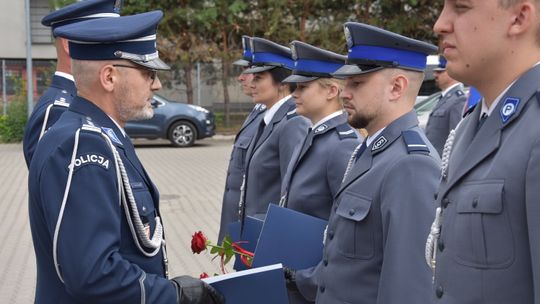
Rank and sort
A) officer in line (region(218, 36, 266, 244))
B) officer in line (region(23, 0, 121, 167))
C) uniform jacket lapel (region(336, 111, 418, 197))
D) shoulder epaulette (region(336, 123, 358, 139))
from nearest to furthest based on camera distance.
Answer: uniform jacket lapel (region(336, 111, 418, 197))
officer in line (region(23, 0, 121, 167))
shoulder epaulette (region(336, 123, 358, 139))
officer in line (region(218, 36, 266, 244))

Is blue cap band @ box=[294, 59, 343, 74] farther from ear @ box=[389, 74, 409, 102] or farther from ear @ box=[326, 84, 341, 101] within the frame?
ear @ box=[389, 74, 409, 102]

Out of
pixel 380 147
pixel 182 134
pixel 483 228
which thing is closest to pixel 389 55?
pixel 380 147

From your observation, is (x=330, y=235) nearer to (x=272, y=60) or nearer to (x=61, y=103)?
(x=61, y=103)

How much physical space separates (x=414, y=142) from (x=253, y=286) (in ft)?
2.58

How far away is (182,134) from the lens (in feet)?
62.5

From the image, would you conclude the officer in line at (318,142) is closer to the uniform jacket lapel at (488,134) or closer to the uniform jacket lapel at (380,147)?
the uniform jacket lapel at (380,147)

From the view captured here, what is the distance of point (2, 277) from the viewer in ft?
22.4

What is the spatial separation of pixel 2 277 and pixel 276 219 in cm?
432

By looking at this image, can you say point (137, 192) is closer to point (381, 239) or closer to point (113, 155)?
Result: point (113, 155)

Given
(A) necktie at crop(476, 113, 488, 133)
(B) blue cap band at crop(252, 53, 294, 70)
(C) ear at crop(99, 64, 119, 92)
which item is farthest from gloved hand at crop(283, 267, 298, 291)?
(B) blue cap band at crop(252, 53, 294, 70)

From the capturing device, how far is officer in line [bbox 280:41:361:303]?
3.66m

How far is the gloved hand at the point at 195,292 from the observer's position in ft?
8.29

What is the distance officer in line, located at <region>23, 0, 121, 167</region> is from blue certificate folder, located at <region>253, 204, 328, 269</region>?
3.61ft

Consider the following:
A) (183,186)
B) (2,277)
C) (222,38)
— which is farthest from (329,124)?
(222,38)
